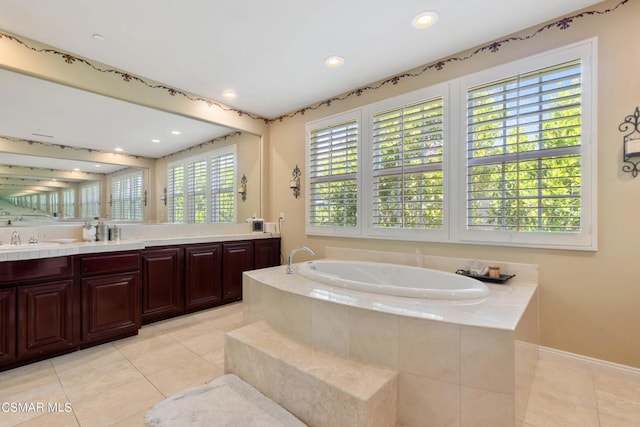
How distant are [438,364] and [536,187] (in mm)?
1678

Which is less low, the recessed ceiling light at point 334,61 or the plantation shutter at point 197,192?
the recessed ceiling light at point 334,61

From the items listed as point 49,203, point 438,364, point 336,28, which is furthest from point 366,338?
point 49,203

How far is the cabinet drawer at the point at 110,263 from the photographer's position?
2.46 metres

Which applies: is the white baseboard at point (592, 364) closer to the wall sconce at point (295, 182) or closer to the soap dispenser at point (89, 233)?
the wall sconce at point (295, 182)

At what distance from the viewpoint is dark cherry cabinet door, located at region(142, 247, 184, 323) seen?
2979 mm

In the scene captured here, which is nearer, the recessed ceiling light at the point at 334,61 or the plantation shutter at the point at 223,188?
the recessed ceiling light at the point at 334,61

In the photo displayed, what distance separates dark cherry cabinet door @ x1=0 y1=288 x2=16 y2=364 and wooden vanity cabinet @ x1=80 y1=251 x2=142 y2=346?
410 mm

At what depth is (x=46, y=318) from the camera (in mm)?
2252

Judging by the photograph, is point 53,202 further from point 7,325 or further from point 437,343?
point 437,343

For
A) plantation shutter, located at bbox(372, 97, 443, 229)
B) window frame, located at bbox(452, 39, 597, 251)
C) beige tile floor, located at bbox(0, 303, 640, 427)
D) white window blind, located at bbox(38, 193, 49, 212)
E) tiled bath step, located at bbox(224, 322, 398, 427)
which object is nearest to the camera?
tiled bath step, located at bbox(224, 322, 398, 427)

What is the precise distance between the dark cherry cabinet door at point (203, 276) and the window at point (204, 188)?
545 millimetres

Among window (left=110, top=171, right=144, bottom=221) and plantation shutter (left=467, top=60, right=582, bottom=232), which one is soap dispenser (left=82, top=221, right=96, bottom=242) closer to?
window (left=110, top=171, right=144, bottom=221)
